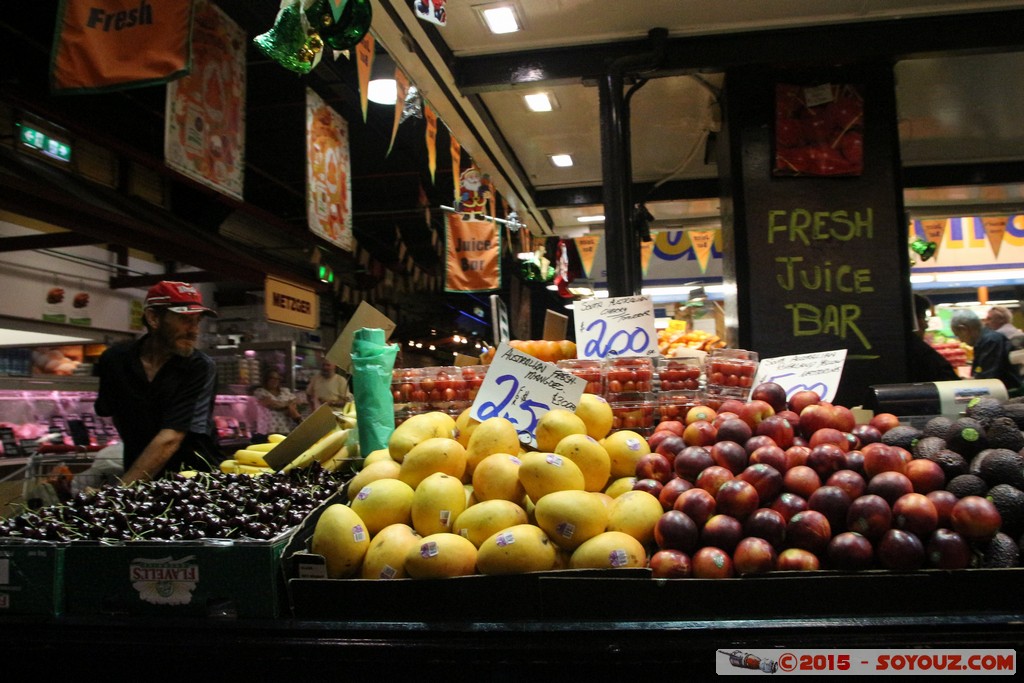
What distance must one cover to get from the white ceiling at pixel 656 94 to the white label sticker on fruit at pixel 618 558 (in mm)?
3454

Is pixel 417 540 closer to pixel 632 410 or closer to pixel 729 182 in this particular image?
pixel 632 410

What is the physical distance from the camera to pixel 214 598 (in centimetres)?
157

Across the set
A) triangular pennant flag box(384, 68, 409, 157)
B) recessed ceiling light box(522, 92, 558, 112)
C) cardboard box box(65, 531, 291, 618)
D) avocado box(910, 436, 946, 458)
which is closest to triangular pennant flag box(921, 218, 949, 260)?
recessed ceiling light box(522, 92, 558, 112)

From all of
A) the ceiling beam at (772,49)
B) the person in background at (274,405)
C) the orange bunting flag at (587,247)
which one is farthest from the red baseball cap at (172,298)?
the orange bunting flag at (587,247)

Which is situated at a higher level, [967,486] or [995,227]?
[995,227]

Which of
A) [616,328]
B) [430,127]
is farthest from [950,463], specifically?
[430,127]

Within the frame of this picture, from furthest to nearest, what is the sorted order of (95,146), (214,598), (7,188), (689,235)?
(689,235), (95,146), (7,188), (214,598)

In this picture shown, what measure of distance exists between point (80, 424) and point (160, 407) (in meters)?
4.21

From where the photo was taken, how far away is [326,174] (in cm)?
634

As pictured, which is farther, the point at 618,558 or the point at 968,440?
the point at 968,440

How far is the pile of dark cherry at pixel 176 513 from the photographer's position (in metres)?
1.70

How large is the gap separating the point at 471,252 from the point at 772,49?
4.58 metres

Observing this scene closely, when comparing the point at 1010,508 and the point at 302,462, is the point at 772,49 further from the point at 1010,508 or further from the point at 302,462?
the point at 302,462

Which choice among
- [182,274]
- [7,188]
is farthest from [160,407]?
[182,274]
